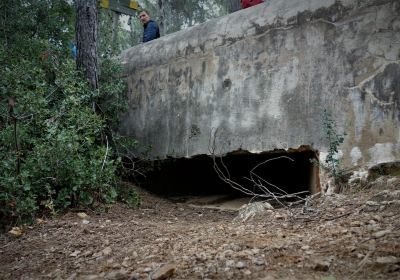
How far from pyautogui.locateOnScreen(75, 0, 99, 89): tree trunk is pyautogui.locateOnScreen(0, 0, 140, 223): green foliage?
137 mm

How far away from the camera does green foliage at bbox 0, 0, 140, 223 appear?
10.9 ft

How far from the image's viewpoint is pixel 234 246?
2.21 metres

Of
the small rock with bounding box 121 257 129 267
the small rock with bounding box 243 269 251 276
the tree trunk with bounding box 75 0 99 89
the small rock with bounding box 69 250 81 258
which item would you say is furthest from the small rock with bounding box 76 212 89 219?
the small rock with bounding box 243 269 251 276

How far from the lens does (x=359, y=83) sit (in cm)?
337

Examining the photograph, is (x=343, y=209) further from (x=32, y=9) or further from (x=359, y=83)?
(x=32, y=9)

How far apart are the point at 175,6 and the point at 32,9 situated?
34.8ft

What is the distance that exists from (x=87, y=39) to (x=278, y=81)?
2.21m

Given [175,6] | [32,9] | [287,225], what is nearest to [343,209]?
[287,225]

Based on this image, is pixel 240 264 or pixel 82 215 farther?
pixel 82 215

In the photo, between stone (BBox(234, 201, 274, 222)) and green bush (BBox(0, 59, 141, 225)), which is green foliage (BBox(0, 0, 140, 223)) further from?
stone (BBox(234, 201, 274, 222))

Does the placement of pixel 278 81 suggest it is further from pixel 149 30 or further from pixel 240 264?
pixel 149 30

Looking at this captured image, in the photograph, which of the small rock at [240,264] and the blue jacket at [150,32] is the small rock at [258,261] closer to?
the small rock at [240,264]

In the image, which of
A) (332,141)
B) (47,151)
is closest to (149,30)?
(47,151)

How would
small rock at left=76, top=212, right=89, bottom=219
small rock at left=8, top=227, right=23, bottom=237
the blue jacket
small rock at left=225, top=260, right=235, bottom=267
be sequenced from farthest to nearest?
the blue jacket < small rock at left=76, top=212, right=89, bottom=219 < small rock at left=8, top=227, right=23, bottom=237 < small rock at left=225, top=260, right=235, bottom=267
